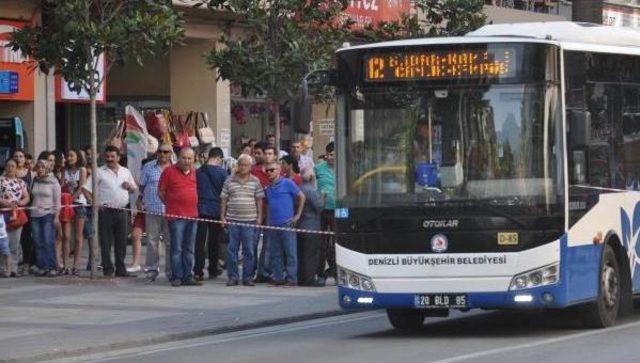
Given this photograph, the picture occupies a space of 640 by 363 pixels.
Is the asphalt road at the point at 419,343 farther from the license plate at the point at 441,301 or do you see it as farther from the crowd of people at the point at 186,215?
the crowd of people at the point at 186,215

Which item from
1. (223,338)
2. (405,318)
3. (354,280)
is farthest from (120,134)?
(354,280)

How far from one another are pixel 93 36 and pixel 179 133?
988cm

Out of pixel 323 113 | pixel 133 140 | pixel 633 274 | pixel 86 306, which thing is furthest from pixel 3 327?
pixel 323 113

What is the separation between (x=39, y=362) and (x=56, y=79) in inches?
561

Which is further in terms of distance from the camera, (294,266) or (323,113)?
(323,113)

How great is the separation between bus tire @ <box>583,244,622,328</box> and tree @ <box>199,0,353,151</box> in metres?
9.55

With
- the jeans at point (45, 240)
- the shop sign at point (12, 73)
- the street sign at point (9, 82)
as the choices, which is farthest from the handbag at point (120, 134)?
the jeans at point (45, 240)

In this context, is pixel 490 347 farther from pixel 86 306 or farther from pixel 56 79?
pixel 56 79

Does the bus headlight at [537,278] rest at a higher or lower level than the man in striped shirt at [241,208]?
lower

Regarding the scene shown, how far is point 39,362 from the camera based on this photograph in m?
13.6

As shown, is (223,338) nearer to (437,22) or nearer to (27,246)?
(27,246)

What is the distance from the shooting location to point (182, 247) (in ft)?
67.6

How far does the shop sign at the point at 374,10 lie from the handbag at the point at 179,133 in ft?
13.3

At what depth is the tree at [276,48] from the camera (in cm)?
2427
